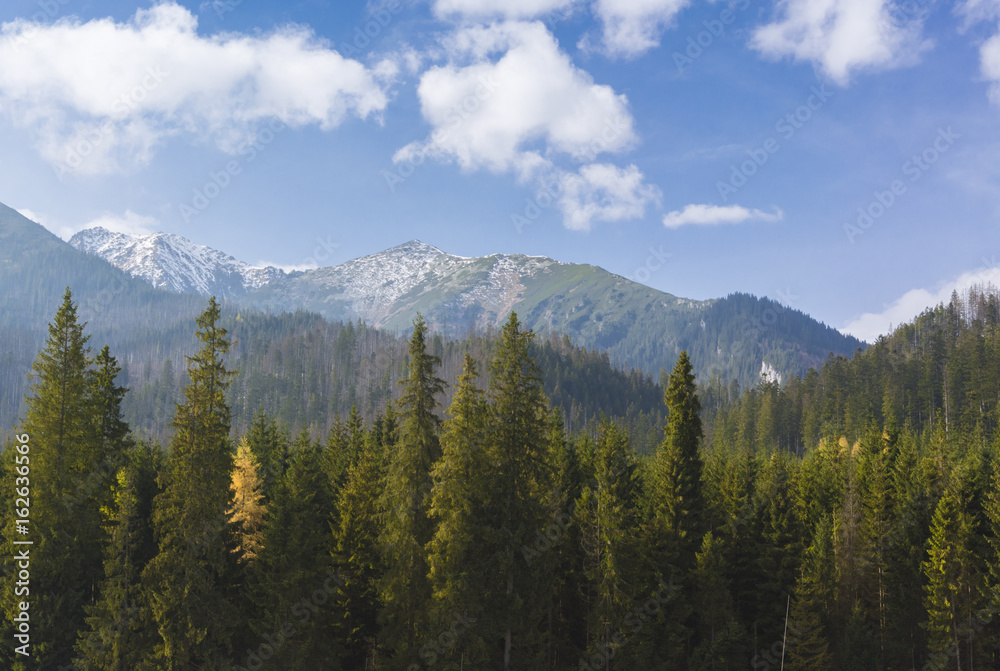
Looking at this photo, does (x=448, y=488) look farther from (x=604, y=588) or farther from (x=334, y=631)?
(x=334, y=631)

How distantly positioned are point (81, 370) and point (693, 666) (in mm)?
42499

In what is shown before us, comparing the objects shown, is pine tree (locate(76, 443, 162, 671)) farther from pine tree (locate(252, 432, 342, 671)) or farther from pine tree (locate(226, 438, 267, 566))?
pine tree (locate(252, 432, 342, 671))

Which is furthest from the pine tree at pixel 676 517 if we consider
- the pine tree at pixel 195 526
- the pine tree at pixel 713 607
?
the pine tree at pixel 195 526

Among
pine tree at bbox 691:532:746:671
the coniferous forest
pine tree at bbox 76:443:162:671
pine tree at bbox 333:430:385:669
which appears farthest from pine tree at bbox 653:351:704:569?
pine tree at bbox 76:443:162:671

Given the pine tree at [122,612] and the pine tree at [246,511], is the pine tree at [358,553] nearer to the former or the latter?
the pine tree at [246,511]

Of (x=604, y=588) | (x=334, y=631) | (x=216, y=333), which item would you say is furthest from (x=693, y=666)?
(x=216, y=333)

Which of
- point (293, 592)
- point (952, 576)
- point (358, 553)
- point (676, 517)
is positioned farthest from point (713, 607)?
point (293, 592)

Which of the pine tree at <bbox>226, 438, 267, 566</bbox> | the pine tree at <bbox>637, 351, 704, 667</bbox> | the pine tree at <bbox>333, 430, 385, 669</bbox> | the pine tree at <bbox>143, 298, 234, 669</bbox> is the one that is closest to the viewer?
the pine tree at <bbox>143, 298, 234, 669</bbox>

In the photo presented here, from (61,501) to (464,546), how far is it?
23746mm

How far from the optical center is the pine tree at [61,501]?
117ft

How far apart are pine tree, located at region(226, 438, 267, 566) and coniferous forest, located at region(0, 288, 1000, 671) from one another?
169 mm

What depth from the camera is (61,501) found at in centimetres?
3712

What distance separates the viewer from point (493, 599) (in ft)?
108

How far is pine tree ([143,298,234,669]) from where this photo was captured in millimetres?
32062
